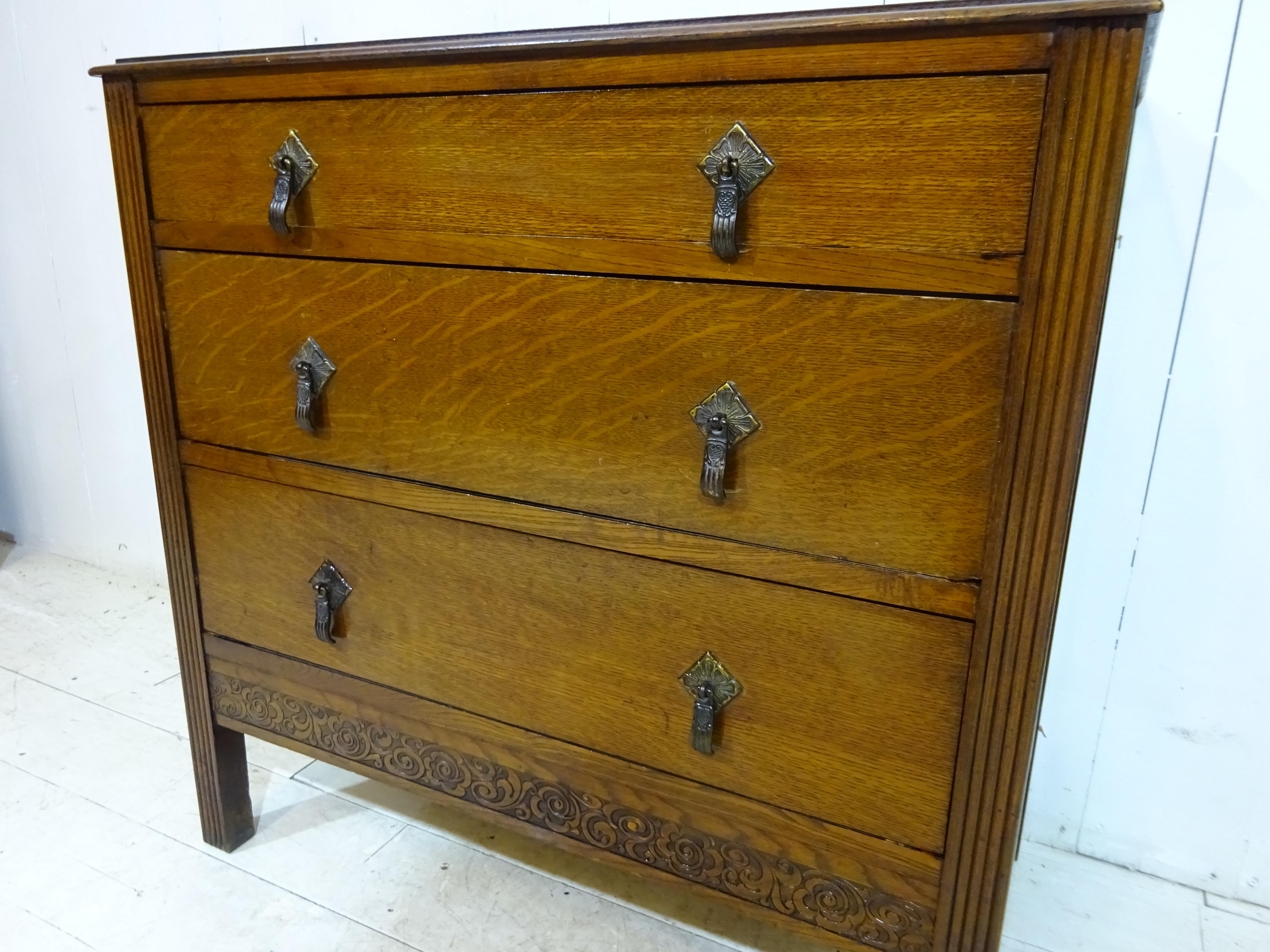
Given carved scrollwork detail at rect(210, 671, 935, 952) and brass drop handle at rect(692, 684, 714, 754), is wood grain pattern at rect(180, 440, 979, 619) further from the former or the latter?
carved scrollwork detail at rect(210, 671, 935, 952)

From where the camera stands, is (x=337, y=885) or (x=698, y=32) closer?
(x=698, y=32)

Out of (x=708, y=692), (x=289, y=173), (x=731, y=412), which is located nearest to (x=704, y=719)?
(x=708, y=692)

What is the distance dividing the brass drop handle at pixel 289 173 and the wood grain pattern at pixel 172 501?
8.5 inches

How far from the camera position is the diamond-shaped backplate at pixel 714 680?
0.81 metres

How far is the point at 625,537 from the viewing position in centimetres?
82

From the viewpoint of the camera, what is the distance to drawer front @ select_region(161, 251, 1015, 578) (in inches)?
27.1

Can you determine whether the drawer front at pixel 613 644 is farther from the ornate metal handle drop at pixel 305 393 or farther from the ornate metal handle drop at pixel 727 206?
the ornate metal handle drop at pixel 727 206

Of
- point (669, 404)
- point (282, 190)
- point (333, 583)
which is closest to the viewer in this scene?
point (669, 404)

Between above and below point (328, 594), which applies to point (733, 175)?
above

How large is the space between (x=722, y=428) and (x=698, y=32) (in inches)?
12.0

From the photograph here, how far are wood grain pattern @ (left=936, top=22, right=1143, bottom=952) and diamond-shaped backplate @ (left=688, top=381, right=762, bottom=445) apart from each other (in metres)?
0.20

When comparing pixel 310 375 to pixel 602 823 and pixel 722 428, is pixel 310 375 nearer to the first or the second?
pixel 722 428

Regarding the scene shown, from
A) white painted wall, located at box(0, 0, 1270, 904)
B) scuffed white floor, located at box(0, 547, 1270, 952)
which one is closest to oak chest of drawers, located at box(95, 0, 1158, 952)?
scuffed white floor, located at box(0, 547, 1270, 952)

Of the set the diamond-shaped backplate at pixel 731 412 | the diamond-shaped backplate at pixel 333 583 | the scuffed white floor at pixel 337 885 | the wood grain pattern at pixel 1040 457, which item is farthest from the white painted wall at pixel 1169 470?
the diamond-shaped backplate at pixel 333 583
